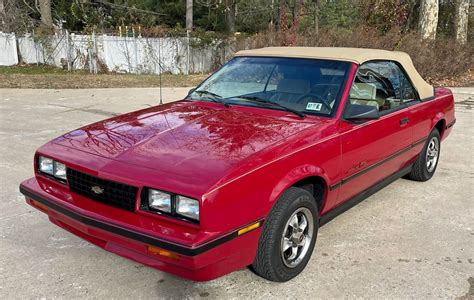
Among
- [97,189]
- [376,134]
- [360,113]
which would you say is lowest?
[97,189]

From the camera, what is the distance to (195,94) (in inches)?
166

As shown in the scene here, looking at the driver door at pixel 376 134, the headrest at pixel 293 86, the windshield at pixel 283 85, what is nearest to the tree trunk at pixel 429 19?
the driver door at pixel 376 134

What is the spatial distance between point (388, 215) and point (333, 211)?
3.35ft

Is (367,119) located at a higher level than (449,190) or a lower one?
higher

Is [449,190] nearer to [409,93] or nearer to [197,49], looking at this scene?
[409,93]

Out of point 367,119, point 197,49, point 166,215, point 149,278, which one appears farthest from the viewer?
point 197,49

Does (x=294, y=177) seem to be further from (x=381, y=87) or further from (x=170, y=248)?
(x=381, y=87)

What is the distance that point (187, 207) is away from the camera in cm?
241

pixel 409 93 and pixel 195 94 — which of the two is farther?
pixel 409 93

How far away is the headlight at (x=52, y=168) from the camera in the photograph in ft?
9.84

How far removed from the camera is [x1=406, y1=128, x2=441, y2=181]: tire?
4.90 m

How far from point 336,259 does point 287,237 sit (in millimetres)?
612

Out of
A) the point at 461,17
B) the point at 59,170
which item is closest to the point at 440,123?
the point at 59,170

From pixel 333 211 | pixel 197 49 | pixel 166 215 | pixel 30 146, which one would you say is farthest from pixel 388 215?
pixel 197 49
